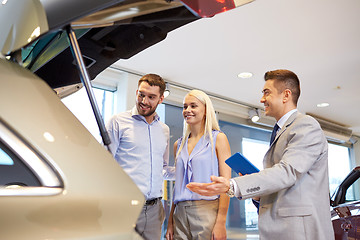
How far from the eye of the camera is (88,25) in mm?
762

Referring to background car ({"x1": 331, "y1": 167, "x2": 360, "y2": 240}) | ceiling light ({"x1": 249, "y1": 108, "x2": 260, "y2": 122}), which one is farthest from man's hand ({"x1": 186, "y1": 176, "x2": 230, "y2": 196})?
ceiling light ({"x1": 249, "y1": 108, "x2": 260, "y2": 122})

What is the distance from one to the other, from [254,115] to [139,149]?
4689 mm

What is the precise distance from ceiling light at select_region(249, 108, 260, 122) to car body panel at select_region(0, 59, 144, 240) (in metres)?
5.87

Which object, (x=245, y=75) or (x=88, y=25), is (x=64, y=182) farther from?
(x=245, y=75)

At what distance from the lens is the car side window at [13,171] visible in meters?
0.58

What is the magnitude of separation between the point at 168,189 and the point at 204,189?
12.2 ft

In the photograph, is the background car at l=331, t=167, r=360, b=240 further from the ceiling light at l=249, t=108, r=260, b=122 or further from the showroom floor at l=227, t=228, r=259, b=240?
the ceiling light at l=249, t=108, r=260, b=122

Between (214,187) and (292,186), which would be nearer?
(214,187)

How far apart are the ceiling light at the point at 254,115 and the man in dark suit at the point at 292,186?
4.70 meters

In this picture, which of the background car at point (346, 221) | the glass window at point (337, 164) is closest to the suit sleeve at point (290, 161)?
the background car at point (346, 221)

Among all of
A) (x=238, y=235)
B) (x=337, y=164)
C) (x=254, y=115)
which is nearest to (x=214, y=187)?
(x=238, y=235)

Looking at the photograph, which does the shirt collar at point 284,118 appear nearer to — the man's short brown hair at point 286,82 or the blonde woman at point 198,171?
the man's short brown hair at point 286,82

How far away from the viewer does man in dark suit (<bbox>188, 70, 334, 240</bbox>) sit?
148cm

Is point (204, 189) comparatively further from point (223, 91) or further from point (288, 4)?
point (223, 91)
